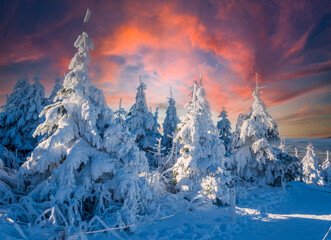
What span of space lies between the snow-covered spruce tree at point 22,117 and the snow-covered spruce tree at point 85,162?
12.6 m

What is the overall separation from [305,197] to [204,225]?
37.0 ft

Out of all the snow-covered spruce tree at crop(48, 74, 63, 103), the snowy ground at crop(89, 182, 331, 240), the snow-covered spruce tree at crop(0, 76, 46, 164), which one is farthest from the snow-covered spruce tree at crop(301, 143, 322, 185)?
the snow-covered spruce tree at crop(0, 76, 46, 164)

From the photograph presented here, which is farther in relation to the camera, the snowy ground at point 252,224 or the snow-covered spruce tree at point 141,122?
the snow-covered spruce tree at point 141,122

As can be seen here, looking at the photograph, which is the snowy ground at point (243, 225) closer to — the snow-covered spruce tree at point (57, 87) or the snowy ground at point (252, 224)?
the snowy ground at point (252, 224)

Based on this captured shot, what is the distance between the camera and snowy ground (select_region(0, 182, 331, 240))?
21.0ft

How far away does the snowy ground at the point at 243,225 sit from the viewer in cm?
641

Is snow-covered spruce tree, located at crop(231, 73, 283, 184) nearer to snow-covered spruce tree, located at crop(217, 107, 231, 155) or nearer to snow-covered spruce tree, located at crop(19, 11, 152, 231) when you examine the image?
snow-covered spruce tree, located at crop(217, 107, 231, 155)

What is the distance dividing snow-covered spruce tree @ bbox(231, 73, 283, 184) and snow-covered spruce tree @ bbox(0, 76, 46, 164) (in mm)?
21412

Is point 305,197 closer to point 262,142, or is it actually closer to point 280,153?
point 280,153

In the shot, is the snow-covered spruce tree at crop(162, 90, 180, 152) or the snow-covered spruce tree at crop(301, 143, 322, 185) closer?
the snow-covered spruce tree at crop(162, 90, 180, 152)

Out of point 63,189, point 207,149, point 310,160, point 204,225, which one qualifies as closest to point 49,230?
point 63,189

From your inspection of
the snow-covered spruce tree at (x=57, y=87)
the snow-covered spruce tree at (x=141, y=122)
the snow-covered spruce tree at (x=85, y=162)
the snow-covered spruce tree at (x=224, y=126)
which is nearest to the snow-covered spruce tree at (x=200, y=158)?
the snow-covered spruce tree at (x=85, y=162)

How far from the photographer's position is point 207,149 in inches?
464

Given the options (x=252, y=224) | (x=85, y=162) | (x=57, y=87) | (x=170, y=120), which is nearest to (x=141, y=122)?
(x=170, y=120)
